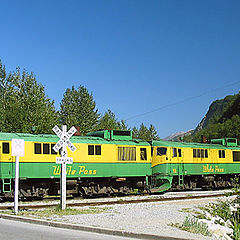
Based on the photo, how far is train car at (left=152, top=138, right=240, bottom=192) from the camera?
28484 millimetres

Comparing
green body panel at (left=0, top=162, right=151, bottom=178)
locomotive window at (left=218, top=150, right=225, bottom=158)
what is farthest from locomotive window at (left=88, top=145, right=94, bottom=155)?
locomotive window at (left=218, top=150, right=225, bottom=158)

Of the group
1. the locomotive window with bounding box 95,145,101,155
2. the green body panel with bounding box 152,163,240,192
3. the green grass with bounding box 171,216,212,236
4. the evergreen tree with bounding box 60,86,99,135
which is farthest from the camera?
the evergreen tree with bounding box 60,86,99,135

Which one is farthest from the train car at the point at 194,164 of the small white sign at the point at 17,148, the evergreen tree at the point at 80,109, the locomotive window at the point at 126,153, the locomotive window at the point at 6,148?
the evergreen tree at the point at 80,109

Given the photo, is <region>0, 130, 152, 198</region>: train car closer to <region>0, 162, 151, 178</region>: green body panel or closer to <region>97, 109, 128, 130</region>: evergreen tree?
<region>0, 162, 151, 178</region>: green body panel

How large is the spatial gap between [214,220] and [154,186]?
39.4 feet

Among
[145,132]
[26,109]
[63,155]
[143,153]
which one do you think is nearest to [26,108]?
[26,109]

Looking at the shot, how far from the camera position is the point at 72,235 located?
11.3 meters

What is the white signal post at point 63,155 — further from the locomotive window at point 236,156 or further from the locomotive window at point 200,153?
the locomotive window at point 236,156

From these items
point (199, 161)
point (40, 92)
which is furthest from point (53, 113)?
point (199, 161)

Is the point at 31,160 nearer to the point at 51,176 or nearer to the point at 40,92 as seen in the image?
the point at 51,176

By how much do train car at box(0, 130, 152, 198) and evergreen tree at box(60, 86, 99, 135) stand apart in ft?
102

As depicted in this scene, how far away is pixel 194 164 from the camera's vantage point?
31.3 metres

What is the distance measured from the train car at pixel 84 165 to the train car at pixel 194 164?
1.13m

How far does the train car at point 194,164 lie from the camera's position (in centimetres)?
2848
